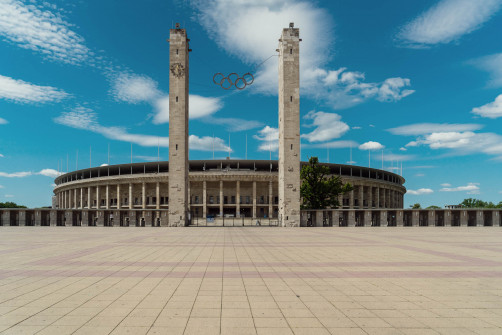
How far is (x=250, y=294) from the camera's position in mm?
8125

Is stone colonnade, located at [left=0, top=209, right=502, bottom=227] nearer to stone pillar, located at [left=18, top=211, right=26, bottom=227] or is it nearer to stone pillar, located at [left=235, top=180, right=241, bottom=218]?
stone pillar, located at [left=18, top=211, right=26, bottom=227]

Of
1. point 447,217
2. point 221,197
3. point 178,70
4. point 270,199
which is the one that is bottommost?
point 447,217

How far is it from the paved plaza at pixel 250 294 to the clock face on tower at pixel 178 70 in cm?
3141

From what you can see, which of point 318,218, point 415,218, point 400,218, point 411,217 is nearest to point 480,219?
point 415,218

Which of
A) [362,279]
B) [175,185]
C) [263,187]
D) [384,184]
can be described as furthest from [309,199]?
[384,184]

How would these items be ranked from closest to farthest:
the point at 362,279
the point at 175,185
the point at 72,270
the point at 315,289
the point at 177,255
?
the point at 315,289 < the point at 362,279 < the point at 72,270 < the point at 177,255 < the point at 175,185

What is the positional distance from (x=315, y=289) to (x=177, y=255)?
789 centimetres

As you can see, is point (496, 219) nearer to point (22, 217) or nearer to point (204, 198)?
point (204, 198)

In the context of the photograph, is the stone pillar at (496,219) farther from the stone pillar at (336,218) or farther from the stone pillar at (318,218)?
the stone pillar at (318,218)

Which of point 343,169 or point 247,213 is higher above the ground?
point 343,169

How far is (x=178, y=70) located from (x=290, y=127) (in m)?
16.4

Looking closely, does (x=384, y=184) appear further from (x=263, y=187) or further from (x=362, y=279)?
(x=362, y=279)

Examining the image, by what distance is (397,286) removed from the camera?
8891mm

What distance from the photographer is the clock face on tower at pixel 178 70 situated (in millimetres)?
40938
